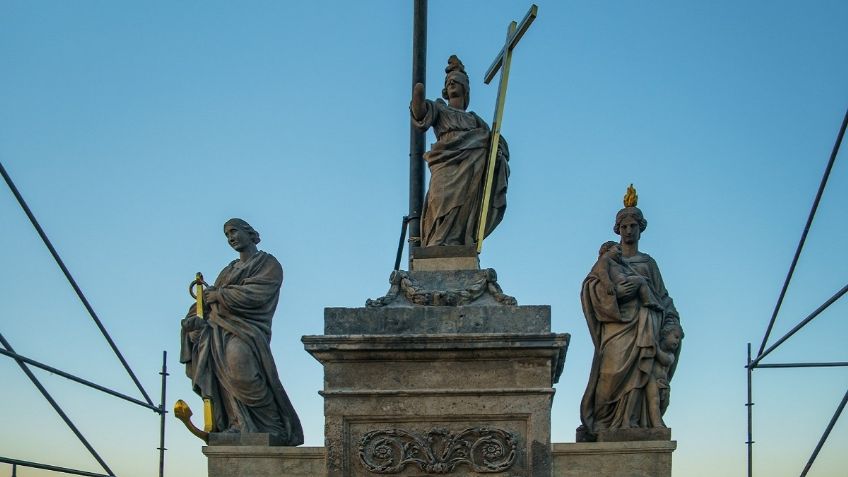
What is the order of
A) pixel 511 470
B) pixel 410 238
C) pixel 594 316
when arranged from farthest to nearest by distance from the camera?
1. pixel 410 238
2. pixel 594 316
3. pixel 511 470

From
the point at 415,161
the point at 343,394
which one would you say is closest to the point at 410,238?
the point at 415,161

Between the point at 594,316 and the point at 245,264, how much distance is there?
347 centimetres

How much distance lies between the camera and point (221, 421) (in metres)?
14.4

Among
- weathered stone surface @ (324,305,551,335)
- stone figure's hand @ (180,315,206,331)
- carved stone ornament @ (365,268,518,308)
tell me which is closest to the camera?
weathered stone surface @ (324,305,551,335)

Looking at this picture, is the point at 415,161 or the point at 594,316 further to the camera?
the point at 415,161

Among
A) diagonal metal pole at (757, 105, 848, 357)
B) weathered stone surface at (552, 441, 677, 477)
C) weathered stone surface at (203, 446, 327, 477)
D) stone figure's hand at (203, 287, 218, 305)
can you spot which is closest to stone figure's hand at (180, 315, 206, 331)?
stone figure's hand at (203, 287, 218, 305)

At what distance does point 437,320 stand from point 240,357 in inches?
82.9

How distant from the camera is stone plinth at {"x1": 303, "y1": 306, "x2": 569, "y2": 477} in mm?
13273

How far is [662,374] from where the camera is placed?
13984 millimetres

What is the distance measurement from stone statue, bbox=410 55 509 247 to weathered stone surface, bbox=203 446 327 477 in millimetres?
2331

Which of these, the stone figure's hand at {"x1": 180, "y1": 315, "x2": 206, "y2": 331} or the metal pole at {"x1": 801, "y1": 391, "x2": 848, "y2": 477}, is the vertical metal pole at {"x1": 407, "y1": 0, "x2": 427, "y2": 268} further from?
the metal pole at {"x1": 801, "y1": 391, "x2": 848, "y2": 477}

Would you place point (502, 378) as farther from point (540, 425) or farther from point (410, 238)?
point (410, 238)

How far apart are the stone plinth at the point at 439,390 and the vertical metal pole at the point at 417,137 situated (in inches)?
129

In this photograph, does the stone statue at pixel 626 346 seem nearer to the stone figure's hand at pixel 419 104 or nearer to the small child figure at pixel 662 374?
the small child figure at pixel 662 374
